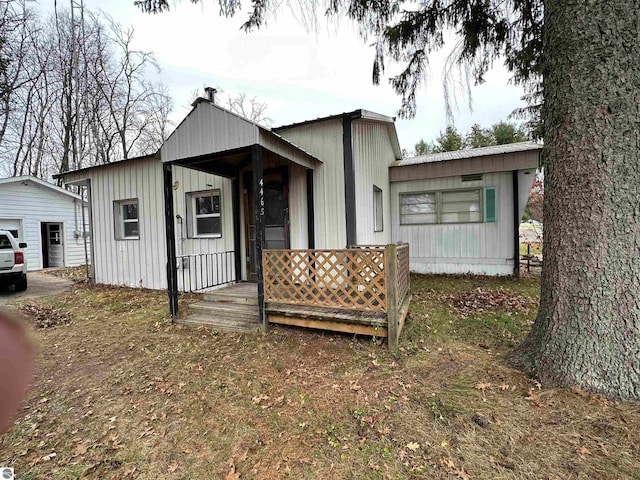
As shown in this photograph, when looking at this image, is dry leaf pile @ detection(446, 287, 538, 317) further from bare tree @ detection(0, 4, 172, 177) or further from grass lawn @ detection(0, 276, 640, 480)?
bare tree @ detection(0, 4, 172, 177)

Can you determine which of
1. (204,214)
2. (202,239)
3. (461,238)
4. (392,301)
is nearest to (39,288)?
(202,239)

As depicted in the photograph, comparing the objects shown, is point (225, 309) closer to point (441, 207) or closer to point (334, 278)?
point (334, 278)

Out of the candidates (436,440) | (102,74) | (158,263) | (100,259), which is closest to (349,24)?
(436,440)

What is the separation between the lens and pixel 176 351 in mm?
3990

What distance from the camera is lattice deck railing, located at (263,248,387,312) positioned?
401 cm

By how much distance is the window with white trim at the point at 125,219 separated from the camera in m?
7.97

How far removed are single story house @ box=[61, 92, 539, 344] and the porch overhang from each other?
2 cm

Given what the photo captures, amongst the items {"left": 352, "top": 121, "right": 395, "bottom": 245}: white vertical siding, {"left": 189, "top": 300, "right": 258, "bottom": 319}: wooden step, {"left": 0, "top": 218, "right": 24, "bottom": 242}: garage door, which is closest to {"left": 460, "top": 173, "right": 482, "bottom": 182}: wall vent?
{"left": 352, "top": 121, "right": 395, "bottom": 245}: white vertical siding

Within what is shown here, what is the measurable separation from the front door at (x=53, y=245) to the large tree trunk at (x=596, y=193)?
17.4m

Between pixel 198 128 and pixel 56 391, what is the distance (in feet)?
12.0

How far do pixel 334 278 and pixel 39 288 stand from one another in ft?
29.7

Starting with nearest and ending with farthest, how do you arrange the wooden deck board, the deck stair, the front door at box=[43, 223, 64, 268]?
the wooden deck board → the deck stair → the front door at box=[43, 223, 64, 268]

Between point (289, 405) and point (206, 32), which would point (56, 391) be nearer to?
point (289, 405)

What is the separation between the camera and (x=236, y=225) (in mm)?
6578
